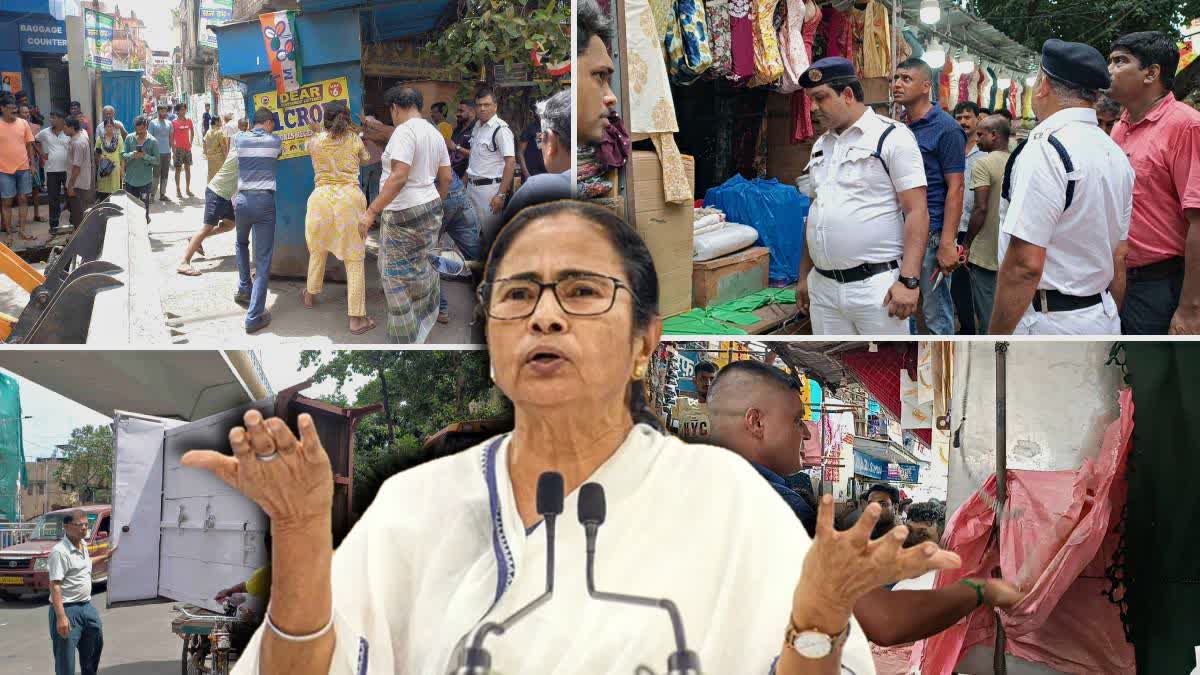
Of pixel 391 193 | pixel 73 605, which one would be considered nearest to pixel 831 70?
pixel 391 193

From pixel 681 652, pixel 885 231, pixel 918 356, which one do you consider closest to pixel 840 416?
pixel 918 356

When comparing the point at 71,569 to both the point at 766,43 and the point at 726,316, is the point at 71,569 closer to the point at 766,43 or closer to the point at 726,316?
the point at 726,316

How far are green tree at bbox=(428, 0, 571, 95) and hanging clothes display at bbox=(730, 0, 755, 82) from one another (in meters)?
0.78

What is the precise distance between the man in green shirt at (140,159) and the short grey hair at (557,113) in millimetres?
1367

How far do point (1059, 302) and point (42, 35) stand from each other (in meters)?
3.43

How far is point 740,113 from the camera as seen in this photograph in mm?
4133

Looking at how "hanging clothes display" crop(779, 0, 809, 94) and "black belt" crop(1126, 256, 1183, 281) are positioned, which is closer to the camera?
"black belt" crop(1126, 256, 1183, 281)

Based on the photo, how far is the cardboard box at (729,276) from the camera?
3.71 metres

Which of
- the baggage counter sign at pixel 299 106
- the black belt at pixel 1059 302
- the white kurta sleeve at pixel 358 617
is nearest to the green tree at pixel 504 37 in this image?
the baggage counter sign at pixel 299 106

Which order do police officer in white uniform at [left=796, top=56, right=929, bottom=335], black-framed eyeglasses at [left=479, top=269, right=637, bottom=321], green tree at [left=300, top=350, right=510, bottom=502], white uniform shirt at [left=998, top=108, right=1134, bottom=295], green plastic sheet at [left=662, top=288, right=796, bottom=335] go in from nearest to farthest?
black-framed eyeglasses at [left=479, top=269, right=637, bottom=321] → green tree at [left=300, top=350, right=510, bottom=502] → white uniform shirt at [left=998, top=108, right=1134, bottom=295] → police officer in white uniform at [left=796, top=56, right=929, bottom=335] → green plastic sheet at [left=662, top=288, right=796, bottom=335]

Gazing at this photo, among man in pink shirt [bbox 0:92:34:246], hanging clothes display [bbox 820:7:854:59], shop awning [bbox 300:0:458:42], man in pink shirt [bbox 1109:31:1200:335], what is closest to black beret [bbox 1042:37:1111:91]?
man in pink shirt [bbox 1109:31:1200:335]

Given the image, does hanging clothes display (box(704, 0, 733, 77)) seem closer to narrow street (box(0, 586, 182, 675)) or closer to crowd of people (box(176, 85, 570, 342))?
crowd of people (box(176, 85, 570, 342))

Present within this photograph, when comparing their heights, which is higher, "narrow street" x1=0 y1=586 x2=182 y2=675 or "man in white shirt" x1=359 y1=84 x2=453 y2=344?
"man in white shirt" x1=359 y1=84 x2=453 y2=344

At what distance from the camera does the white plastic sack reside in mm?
3738
